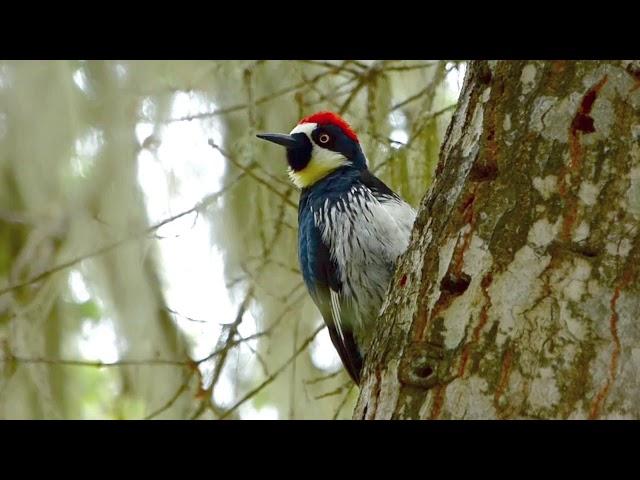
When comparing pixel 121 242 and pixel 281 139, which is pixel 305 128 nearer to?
pixel 281 139

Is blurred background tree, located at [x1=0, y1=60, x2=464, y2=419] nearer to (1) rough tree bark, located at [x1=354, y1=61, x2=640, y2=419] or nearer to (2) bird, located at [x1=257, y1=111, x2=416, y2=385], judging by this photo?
(2) bird, located at [x1=257, y1=111, x2=416, y2=385]

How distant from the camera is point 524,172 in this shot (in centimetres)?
173

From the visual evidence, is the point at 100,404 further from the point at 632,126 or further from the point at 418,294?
the point at 632,126

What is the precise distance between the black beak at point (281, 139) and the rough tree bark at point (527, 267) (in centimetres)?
145

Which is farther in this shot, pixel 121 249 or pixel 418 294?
pixel 121 249

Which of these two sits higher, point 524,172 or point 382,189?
point 382,189

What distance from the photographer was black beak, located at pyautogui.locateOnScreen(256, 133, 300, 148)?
10.7 ft

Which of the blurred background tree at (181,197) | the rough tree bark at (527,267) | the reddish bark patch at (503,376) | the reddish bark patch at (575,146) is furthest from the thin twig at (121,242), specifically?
the reddish bark patch at (503,376)

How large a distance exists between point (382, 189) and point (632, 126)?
5.92 feet

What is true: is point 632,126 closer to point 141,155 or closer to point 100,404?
point 141,155
